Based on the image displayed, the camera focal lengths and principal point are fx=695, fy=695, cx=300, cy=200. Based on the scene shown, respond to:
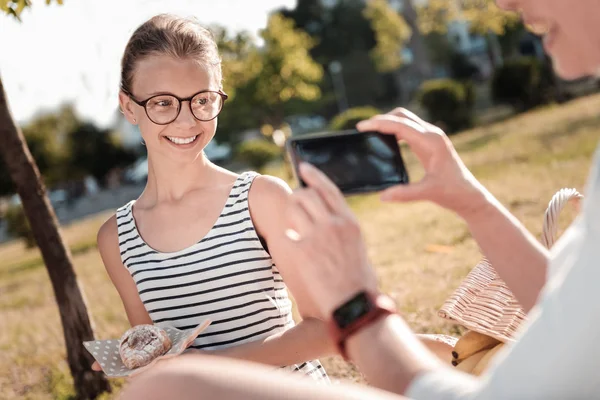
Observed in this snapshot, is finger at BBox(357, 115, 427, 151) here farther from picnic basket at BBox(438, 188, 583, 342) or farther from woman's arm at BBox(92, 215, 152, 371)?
woman's arm at BBox(92, 215, 152, 371)

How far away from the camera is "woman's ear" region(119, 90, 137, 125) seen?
8.52ft

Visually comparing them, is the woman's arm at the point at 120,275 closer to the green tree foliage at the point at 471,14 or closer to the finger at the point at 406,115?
the finger at the point at 406,115

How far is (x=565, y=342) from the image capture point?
106cm

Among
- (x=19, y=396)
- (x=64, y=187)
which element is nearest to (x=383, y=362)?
(x=19, y=396)

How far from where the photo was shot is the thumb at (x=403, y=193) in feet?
4.92

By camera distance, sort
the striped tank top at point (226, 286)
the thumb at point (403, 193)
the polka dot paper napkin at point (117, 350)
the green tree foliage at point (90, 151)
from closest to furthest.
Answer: the thumb at point (403, 193) → the polka dot paper napkin at point (117, 350) → the striped tank top at point (226, 286) → the green tree foliage at point (90, 151)

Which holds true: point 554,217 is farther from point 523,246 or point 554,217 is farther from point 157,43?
point 157,43

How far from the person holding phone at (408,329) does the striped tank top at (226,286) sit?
36.3 inches

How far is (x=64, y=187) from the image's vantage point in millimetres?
44656

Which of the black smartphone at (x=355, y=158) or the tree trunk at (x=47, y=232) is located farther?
the tree trunk at (x=47, y=232)

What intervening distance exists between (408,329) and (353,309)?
0.11 meters

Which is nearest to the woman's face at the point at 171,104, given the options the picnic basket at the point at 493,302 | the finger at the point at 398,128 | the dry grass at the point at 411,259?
the finger at the point at 398,128

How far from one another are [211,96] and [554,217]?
1279mm

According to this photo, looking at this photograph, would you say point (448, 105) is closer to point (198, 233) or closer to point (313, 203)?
point (198, 233)
